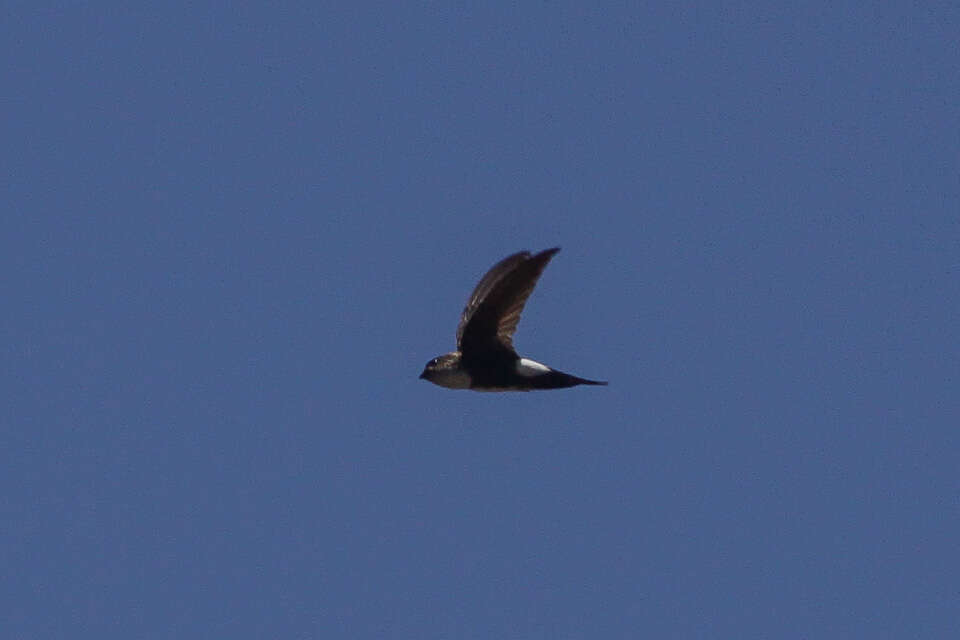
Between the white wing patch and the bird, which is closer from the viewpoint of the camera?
the bird

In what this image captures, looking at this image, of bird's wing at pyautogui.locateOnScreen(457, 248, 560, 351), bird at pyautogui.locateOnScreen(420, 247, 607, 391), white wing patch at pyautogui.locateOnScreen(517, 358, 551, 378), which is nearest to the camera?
bird's wing at pyautogui.locateOnScreen(457, 248, 560, 351)

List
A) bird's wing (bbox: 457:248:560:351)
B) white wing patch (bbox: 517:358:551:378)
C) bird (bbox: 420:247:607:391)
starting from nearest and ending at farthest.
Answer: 1. bird's wing (bbox: 457:248:560:351)
2. bird (bbox: 420:247:607:391)
3. white wing patch (bbox: 517:358:551:378)

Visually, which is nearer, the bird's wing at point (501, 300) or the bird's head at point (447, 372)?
the bird's wing at point (501, 300)

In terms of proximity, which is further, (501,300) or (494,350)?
(494,350)

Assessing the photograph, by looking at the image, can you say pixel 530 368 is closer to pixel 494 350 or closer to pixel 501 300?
pixel 494 350

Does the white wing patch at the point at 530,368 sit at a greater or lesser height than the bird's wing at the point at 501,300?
lesser

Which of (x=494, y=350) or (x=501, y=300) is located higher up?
(x=501, y=300)
